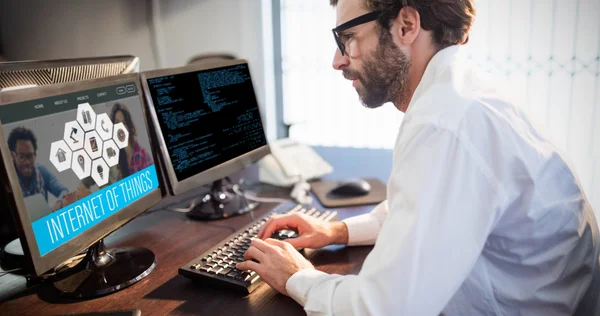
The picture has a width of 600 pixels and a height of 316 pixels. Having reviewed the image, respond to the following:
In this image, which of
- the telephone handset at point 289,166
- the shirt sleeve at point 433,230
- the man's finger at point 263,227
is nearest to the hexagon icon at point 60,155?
the man's finger at point 263,227

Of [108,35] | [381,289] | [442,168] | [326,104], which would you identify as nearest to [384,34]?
[442,168]

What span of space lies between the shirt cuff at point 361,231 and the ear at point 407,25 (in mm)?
465

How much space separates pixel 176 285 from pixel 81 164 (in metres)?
0.32

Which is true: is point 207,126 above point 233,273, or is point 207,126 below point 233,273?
above

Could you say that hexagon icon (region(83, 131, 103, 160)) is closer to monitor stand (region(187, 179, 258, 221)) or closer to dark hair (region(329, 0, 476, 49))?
monitor stand (region(187, 179, 258, 221))

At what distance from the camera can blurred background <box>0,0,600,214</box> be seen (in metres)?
1.92

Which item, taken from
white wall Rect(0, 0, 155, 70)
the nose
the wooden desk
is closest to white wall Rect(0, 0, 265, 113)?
white wall Rect(0, 0, 155, 70)

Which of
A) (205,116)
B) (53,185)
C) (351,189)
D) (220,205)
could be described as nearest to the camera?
(53,185)

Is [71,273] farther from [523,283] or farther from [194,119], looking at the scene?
[523,283]

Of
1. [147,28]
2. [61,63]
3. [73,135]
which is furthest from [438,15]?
[147,28]

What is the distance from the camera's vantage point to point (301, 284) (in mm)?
931

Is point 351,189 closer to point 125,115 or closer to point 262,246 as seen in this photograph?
point 262,246

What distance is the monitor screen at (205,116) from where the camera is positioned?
1.26 meters

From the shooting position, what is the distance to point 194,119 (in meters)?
1.33
